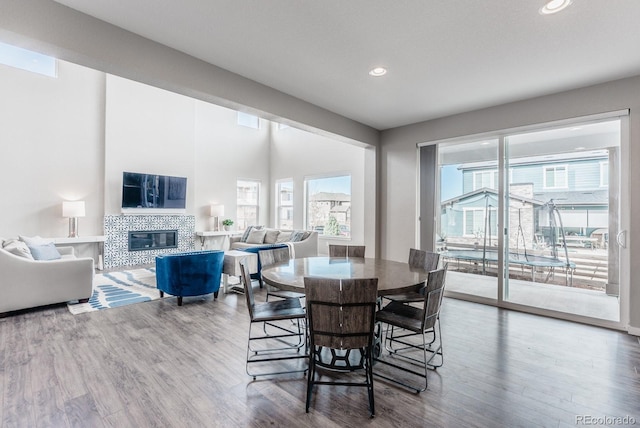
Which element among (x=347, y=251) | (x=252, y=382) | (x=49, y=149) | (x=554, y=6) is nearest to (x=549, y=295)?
(x=347, y=251)

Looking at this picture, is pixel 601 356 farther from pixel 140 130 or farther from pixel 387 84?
pixel 140 130

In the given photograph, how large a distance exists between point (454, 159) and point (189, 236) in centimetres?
644

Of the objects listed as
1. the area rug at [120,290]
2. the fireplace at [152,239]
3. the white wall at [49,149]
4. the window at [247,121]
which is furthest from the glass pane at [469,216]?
the white wall at [49,149]

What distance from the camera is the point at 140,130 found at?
23.7ft

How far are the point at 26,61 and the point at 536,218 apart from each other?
9.20 meters

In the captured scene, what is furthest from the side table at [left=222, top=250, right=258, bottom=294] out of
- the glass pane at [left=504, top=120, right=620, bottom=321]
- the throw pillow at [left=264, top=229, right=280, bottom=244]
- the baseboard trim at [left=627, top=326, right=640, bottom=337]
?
the baseboard trim at [left=627, top=326, right=640, bottom=337]

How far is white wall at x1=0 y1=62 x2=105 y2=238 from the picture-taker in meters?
5.81

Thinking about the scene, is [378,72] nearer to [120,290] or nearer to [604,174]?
[604,174]

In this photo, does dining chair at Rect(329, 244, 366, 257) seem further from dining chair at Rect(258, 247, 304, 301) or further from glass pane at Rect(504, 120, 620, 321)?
glass pane at Rect(504, 120, 620, 321)

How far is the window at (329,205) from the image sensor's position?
754 centimetres

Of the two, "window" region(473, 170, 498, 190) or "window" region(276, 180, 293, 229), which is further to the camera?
"window" region(276, 180, 293, 229)

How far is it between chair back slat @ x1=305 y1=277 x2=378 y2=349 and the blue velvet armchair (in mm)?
2798

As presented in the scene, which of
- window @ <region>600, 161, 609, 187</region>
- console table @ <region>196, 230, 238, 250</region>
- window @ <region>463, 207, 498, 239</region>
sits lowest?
console table @ <region>196, 230, 238, 250</region>

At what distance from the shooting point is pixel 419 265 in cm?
325
